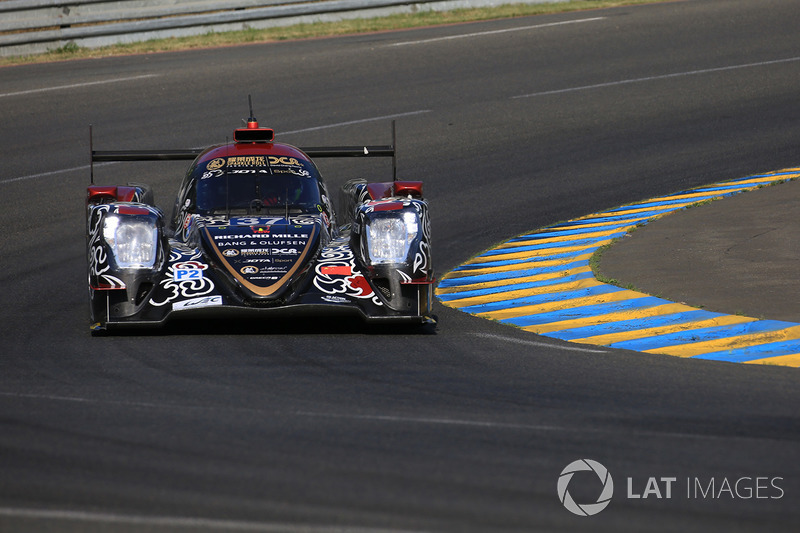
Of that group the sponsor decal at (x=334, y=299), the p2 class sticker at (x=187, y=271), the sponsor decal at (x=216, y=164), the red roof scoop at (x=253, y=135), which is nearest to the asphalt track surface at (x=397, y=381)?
the sponsor decal at (x=334, y=299)

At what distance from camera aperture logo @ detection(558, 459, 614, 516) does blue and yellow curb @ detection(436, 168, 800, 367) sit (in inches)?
108

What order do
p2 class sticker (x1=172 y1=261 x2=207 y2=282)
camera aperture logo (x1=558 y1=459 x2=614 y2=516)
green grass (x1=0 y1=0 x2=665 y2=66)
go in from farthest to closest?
green grass (x1=0 y1=0 x2=665 y2=66) → p2 class sticker (x1=172 y1=261 x2=207 y2=282) → camera aperture logo (x1=558 y1=459 x2=614 y2=516)

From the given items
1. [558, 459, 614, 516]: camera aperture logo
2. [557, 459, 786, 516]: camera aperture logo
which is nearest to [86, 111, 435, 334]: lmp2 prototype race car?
[558, 459, 614, 516]: camera aperture logo

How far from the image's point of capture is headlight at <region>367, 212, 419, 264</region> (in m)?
9.37

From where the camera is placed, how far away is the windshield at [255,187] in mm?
10312

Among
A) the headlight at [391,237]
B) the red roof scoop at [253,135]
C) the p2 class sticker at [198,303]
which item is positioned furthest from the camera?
the red roof scoop at [253,135]

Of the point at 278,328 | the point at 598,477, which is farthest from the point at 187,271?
the point at 598,477

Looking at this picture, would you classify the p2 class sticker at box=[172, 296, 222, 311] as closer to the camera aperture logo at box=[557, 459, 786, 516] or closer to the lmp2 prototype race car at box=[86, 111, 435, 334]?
the lmp2 prototype race car at box=[86, 111, 435, 334]

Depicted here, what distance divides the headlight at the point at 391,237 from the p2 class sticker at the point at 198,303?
1.28 meters

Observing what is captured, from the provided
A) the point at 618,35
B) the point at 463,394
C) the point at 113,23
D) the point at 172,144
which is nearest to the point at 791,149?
the point at 618,35

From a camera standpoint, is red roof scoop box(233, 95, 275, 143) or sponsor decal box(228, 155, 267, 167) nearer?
sponsor decal box(228, 155, 267, 167)

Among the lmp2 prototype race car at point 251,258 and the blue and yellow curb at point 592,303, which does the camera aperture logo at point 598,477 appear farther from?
the lmp2 prototype race car at point 251,258

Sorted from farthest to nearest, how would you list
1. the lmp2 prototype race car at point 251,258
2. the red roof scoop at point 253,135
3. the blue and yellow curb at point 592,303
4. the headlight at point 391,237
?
the red roof scoop at point 253,135 → the headlight at point 391,237 → the lmp2 prototype race car at point 251,258 → the blue and yellow curb at point 592,303

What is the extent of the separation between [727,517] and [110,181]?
38.1 ft
